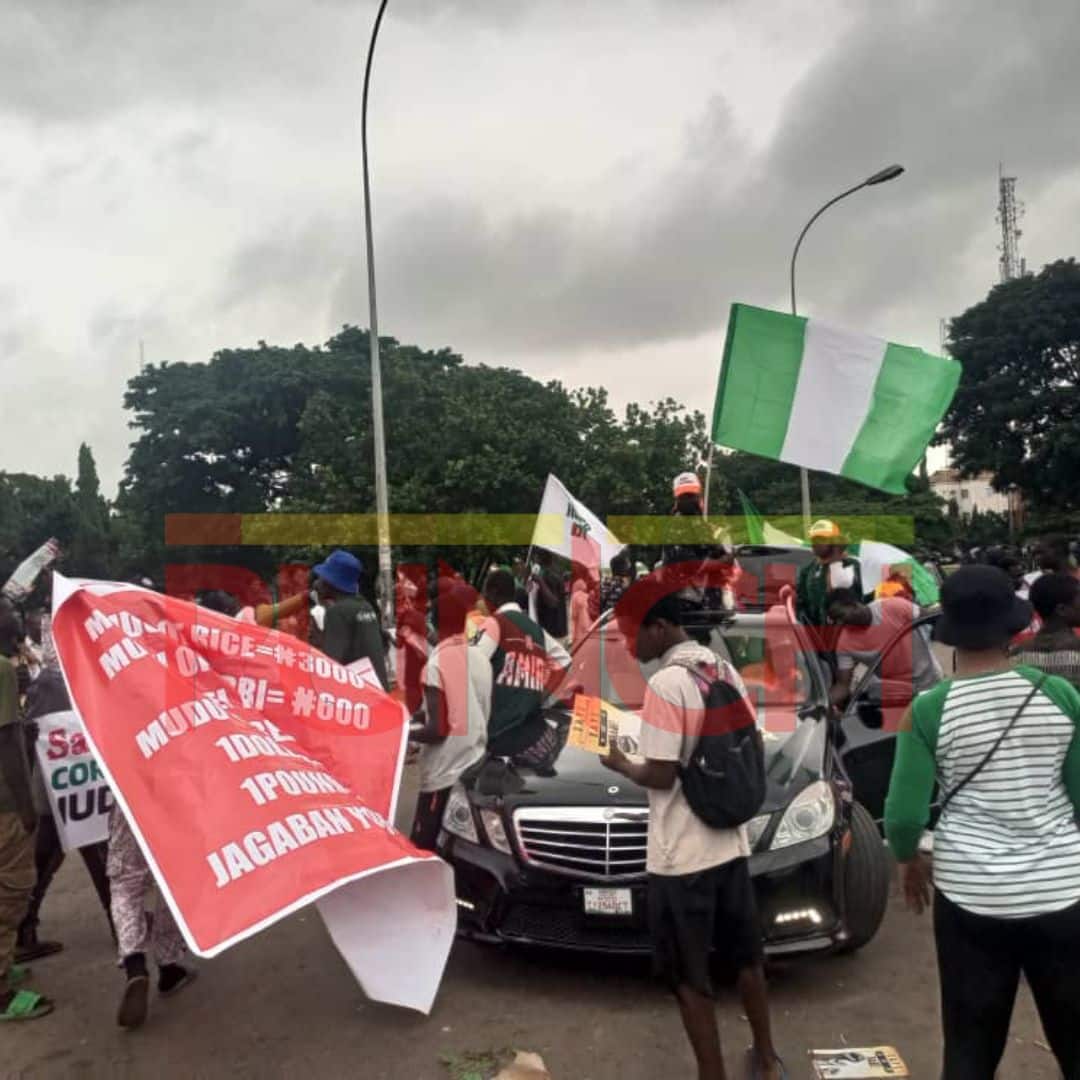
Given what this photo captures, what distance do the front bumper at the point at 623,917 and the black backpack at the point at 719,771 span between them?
1035mm

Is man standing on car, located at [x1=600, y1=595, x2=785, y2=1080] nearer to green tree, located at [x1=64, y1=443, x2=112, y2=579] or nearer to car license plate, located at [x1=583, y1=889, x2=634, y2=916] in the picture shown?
car license plate, located at [x1=583, y1=889, x2=634, y2=916]

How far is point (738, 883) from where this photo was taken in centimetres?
354

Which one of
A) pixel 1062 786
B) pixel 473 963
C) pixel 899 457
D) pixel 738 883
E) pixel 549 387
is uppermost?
pixel 549 387

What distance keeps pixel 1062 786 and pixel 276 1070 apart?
291 cm

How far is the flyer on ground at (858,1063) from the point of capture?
383 centimetres

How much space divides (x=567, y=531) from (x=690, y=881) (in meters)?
9.71

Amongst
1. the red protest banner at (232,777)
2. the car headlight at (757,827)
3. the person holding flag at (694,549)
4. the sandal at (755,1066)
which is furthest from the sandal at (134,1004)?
the person holding flag at (694,549)

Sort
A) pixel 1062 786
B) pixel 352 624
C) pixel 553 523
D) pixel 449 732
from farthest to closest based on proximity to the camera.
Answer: pixel 553 523 → pixel 352 624 → pixel 449 732 → pixel 1062 786

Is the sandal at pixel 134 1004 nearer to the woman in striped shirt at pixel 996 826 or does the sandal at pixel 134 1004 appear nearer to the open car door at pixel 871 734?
the woman in striped shirt at pixel 996 826

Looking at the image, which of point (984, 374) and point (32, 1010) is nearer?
point (32, 1010)

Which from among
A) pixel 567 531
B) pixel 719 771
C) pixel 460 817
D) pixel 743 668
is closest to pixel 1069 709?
pixel 719 771

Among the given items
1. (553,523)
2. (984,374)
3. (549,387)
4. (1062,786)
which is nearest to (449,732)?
(1062,786)

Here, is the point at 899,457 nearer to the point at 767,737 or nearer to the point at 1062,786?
the point at 767,737

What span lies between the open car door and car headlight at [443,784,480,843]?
6.98ft
